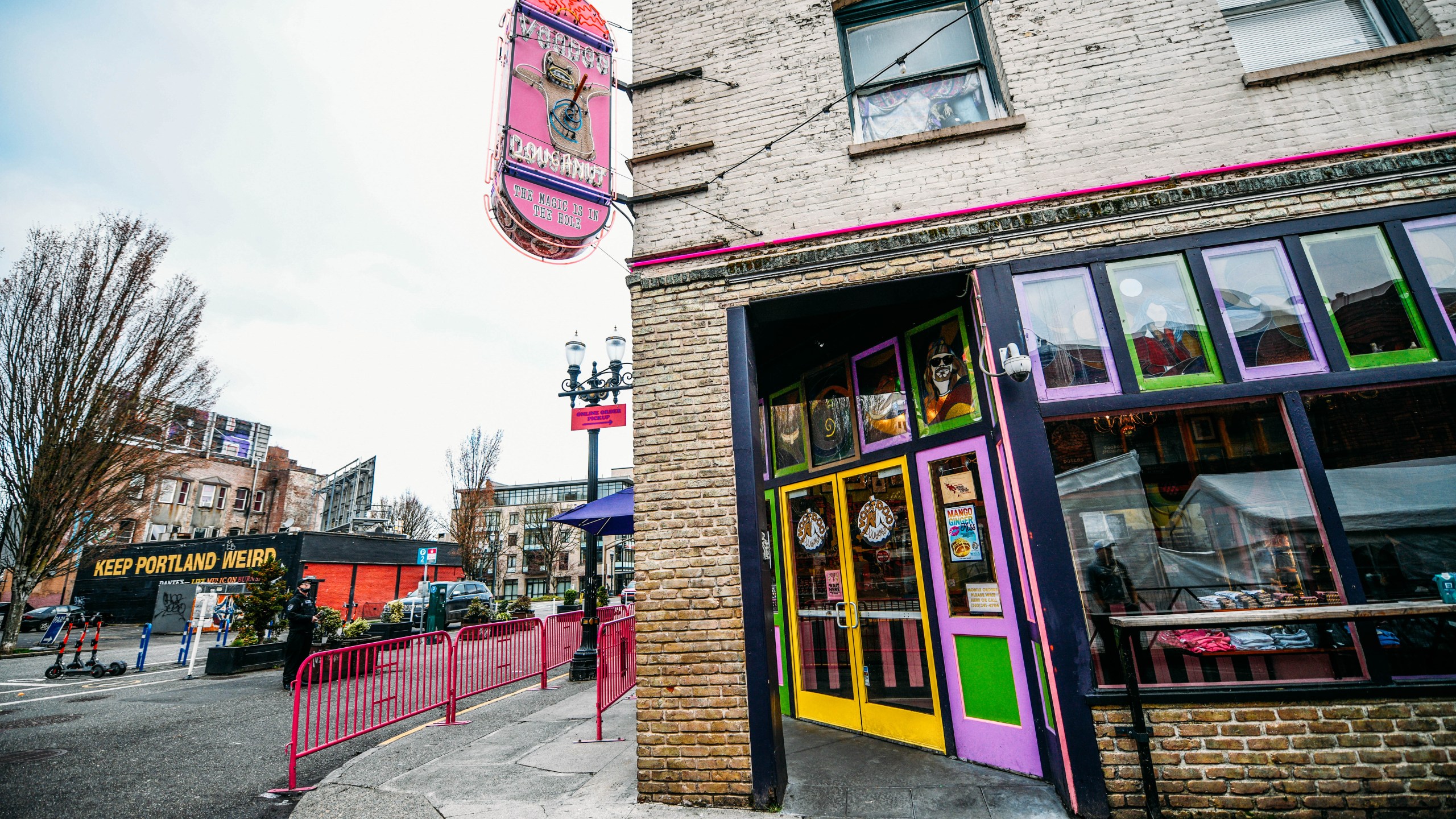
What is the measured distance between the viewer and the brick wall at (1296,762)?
3381 mm

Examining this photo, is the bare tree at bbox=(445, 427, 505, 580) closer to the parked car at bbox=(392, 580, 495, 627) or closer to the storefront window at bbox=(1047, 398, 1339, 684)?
Answer: the parked car at bbox=(392, 580, 495, 627)

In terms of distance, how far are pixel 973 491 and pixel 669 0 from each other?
6.06 m

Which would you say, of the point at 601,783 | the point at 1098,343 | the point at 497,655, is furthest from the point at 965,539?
the point at 497,655

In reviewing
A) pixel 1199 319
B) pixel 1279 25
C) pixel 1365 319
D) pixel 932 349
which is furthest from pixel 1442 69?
pixel 932 349

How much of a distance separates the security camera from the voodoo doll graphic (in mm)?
4599

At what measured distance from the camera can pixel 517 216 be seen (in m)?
5.71

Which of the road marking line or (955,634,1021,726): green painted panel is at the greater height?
(955,634,1021,726): green painted panel

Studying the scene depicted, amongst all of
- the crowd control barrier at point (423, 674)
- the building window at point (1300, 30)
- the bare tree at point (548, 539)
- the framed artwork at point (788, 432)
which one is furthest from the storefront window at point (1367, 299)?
the bare tree at point (548, 539)

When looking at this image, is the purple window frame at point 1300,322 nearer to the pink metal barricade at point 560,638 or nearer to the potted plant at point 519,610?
the pink metal barricade at point 560,638

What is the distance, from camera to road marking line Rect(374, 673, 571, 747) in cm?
641

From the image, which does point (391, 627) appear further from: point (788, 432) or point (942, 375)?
point (942, 375)

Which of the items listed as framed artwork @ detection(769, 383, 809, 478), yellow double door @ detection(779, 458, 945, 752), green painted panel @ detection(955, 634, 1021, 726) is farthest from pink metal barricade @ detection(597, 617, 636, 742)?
green painted panel @ detection(955, 634, 1021, 726)

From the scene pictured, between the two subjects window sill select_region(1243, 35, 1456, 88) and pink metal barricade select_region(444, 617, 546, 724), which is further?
pink metal barricade select_region(444, 617, 546, 724)

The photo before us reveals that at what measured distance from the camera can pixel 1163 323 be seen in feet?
14.4
